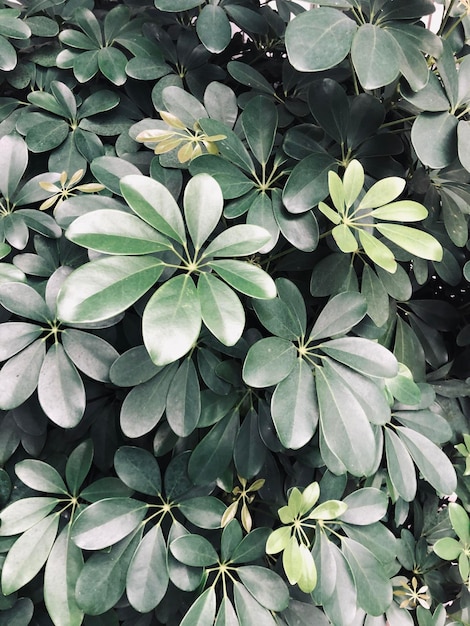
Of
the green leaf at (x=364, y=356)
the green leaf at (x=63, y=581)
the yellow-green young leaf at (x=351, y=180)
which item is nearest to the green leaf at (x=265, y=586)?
the green leaf at (x=63, y=581)

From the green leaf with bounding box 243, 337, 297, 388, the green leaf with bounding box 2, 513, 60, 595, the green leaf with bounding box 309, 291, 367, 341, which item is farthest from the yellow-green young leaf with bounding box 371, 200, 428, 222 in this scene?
the green leaf with bounding box 2, 513, 60, 595

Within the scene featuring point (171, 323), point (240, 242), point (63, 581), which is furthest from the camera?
point (63, 581)

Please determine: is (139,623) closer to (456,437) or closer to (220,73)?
(456,437)

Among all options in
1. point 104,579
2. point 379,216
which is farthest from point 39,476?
point 379,216

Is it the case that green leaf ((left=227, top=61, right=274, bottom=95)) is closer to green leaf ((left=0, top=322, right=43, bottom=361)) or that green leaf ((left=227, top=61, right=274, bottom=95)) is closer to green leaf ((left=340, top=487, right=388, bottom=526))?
green leaf ((left=0, top=322, right=43, bottom=361))

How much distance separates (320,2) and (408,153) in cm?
32

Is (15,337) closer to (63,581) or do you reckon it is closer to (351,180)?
(63,581)

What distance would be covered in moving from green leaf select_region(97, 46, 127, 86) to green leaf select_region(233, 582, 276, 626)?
0.82 metres

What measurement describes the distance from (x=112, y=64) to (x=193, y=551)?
30.7 inches

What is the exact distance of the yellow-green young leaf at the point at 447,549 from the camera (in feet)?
2.79

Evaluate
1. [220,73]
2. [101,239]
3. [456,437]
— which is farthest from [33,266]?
[456,437]

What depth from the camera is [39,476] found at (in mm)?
730

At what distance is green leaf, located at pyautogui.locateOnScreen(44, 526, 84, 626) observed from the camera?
676 mm

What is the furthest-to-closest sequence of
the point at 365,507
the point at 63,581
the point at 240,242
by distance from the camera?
1. the point at 365,507
2. the point at 63,581
3. the point at 240,242
